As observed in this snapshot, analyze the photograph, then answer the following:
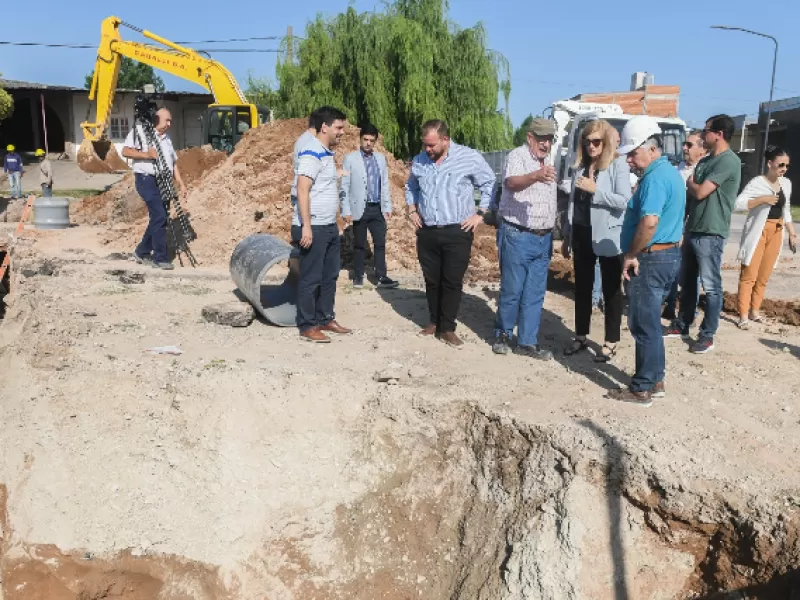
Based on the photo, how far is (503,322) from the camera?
17.9 ft

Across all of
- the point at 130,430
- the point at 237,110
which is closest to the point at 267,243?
the point at 130,430

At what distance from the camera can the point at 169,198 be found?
28.9ft

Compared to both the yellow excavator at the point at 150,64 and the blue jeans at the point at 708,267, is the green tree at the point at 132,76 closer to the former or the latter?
the yellow excavator at the point at 150,64

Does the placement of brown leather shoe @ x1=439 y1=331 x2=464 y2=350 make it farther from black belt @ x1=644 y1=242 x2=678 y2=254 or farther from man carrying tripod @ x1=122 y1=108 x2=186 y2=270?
man carrying tripod @ x1=122 y1=108 x2=186 y2=270

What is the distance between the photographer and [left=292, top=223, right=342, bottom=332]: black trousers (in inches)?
221

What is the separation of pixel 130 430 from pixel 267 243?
2.47 meters

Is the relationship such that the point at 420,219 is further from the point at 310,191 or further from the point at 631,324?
the point at 631,324

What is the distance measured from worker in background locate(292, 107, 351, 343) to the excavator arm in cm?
1141

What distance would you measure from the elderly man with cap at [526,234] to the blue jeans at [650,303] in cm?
101

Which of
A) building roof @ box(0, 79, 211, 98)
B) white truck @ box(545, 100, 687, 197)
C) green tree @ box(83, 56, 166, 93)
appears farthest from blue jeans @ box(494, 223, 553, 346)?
green tree @ box(83, 56, 166, 93)

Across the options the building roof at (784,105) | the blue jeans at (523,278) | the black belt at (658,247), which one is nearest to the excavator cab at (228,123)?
the blue jeans at (523,278)

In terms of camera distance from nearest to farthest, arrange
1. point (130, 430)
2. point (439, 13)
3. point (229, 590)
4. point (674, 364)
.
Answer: point (229, 590) → point (130, 430) → point (674, 364) → point (439, 13)

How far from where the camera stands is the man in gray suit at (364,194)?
7543 mm

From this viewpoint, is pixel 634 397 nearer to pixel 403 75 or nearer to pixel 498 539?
pixel 498 539
